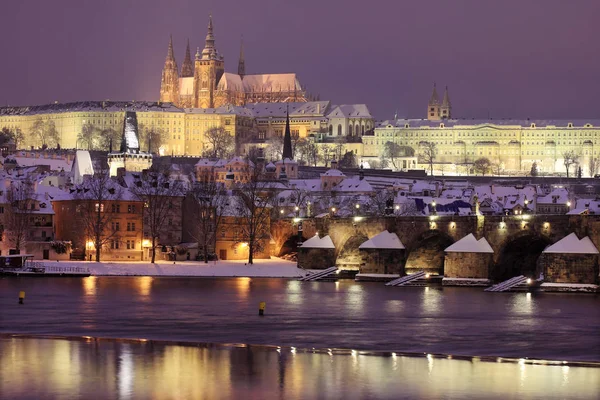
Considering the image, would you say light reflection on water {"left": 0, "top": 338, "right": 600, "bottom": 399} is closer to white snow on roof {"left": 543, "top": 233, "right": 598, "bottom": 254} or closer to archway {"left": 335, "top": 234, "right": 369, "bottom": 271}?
white snow on roof {"left": 543, "top": 233, "right": 598, "bottom": 254}

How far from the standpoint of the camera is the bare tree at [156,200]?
7425 centimetres

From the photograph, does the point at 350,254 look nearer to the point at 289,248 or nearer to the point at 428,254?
the point at 428,254

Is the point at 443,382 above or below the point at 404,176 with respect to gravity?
below

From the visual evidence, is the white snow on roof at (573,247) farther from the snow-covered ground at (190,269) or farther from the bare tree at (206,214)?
the bare tree at (206,214)

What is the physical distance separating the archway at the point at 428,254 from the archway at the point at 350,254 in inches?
130

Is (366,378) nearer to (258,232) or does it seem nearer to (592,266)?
(592,266)

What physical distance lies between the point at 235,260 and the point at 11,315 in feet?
110

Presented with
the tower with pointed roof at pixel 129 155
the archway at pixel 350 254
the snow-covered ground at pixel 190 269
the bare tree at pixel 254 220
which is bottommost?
the snow-covered ground at pixel 190 269

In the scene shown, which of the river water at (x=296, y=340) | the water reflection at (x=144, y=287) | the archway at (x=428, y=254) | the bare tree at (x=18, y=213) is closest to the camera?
the river water at (x=296, y=340)

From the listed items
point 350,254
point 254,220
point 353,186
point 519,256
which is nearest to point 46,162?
point 353,186

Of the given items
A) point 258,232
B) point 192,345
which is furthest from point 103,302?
point 258,232

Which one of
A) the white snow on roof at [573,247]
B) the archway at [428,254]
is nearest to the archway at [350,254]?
the archway at [428,254]

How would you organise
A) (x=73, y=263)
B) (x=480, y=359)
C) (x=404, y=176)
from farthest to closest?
(x=404, y=176), (x=73, y=263), (x=480, y=359)

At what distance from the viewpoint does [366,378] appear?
28719 millimetres
